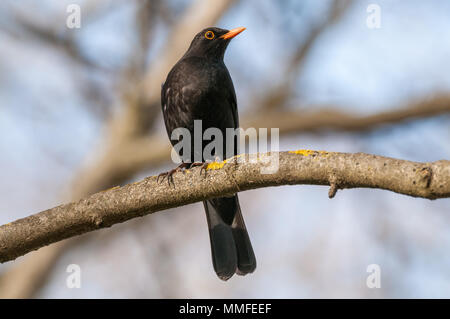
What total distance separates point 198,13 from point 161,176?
4.31 m

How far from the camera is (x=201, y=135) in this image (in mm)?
4980

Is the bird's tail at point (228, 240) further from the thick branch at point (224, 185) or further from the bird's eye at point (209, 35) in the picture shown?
the thick branch at point (224, 185)

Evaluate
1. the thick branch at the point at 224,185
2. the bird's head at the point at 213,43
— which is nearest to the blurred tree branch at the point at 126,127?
the bird's head at the point at 213,43

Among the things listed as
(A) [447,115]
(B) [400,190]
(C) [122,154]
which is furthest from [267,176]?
(C) [122,154]

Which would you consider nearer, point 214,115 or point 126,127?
point 214,115

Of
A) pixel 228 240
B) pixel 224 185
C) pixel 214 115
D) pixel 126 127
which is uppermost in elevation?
pixel 126 127

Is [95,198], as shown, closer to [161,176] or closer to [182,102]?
[161,176]

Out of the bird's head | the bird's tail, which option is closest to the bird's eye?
the bird's head

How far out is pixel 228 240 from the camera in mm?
4961

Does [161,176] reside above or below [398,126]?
below

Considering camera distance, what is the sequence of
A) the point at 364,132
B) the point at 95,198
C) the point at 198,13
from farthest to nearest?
the point at 198,13, the point at 364,132, the point at 95,198

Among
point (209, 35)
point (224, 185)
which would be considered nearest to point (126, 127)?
point (209, 35)

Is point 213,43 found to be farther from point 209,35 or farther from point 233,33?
point 233,33

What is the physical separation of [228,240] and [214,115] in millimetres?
1086
